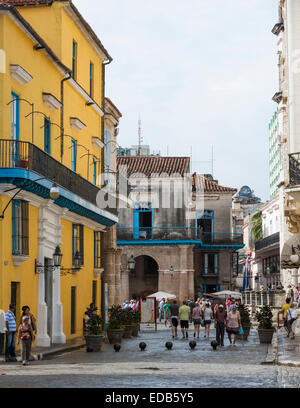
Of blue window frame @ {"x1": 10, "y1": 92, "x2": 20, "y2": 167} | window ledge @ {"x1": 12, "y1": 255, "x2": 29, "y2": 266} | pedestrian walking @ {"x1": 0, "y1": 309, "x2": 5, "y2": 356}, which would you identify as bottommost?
pedestrian walking @ {"x1": 0, "y1": 309, "x2": 5, "y2": 356}

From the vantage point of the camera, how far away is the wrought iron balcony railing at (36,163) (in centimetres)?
2203

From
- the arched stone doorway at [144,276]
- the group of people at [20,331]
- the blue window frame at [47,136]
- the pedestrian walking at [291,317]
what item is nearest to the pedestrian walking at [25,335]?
the group of people at [20,331]

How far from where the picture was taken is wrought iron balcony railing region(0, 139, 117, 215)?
22031mm

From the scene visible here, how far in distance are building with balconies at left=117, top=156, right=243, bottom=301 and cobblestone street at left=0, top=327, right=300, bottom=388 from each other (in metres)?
29.8

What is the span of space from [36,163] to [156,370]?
26.5 ft

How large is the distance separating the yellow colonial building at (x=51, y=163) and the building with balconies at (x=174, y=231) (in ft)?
65.7

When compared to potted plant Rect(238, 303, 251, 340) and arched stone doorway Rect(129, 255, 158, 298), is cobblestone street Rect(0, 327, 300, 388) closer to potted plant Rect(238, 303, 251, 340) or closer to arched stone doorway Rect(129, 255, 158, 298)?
potted plant Rect(238, 303, 251, 340)

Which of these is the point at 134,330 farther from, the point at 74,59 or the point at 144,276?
the point at 144,276

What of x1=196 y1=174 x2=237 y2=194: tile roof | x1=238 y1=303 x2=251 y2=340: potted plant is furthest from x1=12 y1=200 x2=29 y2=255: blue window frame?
x1=196 y1=174 x2=237 y2=194: tile roof

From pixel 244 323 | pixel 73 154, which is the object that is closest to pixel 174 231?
pixel 73 154

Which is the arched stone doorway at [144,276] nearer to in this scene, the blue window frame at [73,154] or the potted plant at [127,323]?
the potted plant at [127,323]
